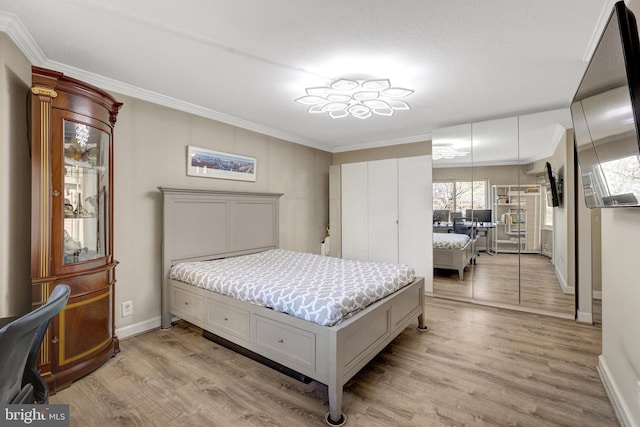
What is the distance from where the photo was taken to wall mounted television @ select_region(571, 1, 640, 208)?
1.16 metres

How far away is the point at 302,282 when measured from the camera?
2.49m

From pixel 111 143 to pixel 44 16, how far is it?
0.94 meters

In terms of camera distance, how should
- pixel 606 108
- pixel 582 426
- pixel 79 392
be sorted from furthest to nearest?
1. pixel 79 392
2. pixel 582 426
3. pixel 606 108

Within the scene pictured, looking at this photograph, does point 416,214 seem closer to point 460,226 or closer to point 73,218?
point 460,226

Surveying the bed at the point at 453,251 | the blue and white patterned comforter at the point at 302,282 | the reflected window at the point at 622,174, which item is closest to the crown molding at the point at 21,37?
the blue and white patterned comforter at the point at 302,282

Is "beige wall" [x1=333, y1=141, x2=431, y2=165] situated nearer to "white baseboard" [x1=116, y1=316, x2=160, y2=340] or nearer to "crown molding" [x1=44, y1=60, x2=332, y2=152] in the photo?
"crown molding" [x1=44, y1=60, x2=332, y2=152]

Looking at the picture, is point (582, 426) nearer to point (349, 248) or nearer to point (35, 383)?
point (35, 383)

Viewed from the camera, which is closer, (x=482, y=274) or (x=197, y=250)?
(x=197, y=250)

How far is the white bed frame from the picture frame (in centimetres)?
28

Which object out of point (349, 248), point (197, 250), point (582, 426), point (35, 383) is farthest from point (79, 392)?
point (349, 248)

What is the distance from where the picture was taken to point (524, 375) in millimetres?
2244

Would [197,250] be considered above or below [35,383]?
above

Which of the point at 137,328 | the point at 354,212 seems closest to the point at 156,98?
the point at 137,328

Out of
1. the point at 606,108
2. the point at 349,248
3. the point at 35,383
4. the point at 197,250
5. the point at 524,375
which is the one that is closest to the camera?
the point at 35,383
